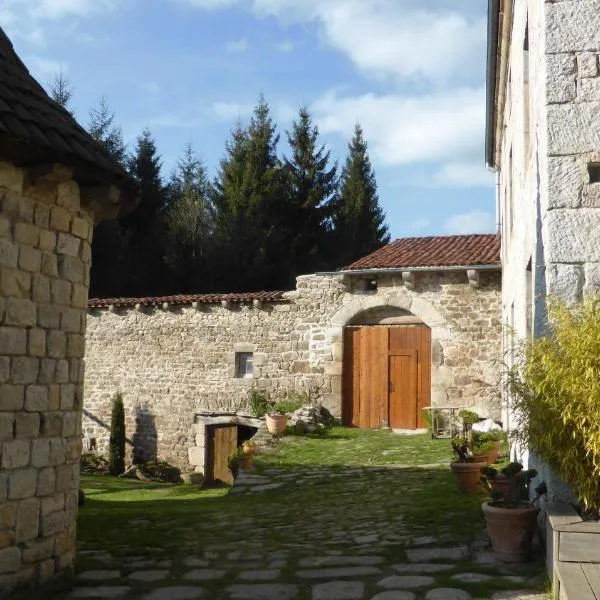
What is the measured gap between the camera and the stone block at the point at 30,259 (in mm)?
4750

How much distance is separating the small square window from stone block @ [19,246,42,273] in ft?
38.8

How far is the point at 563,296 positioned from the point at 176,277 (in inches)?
910

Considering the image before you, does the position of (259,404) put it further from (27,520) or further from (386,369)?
(27,520)

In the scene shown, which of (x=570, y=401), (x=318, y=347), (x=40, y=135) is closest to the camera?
(x=570, y=401)

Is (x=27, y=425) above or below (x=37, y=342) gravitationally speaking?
below

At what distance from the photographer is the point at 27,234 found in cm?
480

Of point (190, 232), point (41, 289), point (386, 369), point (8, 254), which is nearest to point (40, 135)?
point (8, 254)

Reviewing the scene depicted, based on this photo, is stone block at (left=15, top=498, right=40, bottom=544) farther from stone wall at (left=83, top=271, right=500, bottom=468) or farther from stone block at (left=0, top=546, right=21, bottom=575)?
stone wall at (left=83, top=271, right=500, bottom=468)

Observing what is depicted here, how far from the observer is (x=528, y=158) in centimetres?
670

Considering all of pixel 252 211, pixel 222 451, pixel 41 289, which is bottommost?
pixel 222 451

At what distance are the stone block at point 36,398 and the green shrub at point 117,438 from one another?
13454 mm

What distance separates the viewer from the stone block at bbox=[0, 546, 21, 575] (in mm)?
4531

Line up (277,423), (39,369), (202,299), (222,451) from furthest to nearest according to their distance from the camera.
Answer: (202,299), (222,451), (277,423), (39,369)

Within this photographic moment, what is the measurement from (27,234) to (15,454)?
1.38 metres
